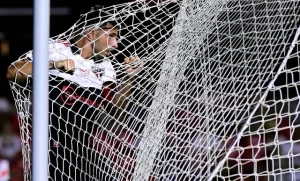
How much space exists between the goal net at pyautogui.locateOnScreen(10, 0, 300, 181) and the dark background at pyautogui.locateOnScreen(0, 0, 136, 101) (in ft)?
5.34

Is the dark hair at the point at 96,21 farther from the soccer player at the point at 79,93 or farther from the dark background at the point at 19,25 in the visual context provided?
the dark background at the point at 19,25

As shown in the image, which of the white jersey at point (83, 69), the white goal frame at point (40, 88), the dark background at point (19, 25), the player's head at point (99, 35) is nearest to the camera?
the white goal frame at point (40, 88)

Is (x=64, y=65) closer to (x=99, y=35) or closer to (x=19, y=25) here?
(x=99, y=35)

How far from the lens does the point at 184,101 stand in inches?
74.6

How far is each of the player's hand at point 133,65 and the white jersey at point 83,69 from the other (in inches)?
1.7

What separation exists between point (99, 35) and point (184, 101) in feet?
0.95

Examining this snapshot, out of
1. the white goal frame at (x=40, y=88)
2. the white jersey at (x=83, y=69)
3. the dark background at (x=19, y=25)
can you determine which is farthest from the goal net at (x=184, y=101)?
the dark background at (x=19, y=25)

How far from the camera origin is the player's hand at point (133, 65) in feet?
6.10

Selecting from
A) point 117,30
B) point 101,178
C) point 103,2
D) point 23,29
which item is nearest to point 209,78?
point 117,30

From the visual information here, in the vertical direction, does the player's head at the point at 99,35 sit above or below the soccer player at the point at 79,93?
above

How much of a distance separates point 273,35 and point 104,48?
0.46 meters

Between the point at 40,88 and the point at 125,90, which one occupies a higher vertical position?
the point at 40,88

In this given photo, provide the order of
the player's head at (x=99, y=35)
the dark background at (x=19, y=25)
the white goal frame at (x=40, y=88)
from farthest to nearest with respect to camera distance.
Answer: the dark background at (x=19, y=25), the player's head at (x=99, y=35), the white goal frame at (x=40, y=88)

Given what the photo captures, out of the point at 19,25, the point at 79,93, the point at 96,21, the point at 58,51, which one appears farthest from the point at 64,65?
the point at 19,25
